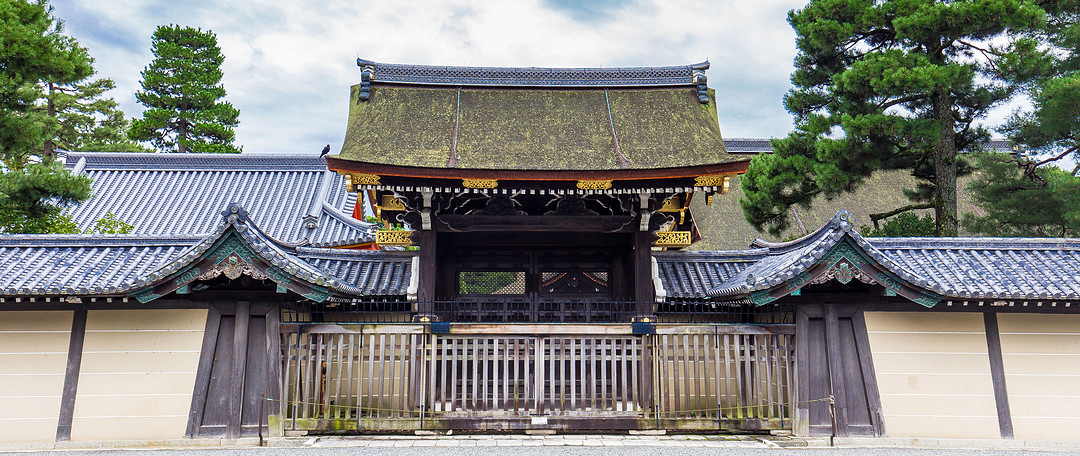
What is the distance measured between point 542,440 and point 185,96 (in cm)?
2259

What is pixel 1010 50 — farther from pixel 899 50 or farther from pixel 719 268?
pixel 719 268

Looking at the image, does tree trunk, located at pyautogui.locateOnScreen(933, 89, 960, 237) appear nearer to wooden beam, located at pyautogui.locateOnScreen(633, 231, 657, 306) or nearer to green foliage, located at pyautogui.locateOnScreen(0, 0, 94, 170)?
wooden beam, located at pyautogui.locateOnScreen(633, 231, 657, 306)

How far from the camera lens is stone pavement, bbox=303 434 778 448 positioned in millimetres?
7227

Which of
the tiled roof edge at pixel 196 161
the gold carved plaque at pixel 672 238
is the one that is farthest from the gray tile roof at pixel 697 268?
the tiled roof edge at pixel 196 161

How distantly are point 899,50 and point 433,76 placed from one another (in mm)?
8757

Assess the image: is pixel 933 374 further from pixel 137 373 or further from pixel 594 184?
pixel 137 373

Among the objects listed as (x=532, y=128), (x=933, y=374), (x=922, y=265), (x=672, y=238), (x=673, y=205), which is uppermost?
(x=532, y=128)

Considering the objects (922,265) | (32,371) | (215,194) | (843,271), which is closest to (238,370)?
(32,371)

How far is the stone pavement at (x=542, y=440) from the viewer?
7227 mm

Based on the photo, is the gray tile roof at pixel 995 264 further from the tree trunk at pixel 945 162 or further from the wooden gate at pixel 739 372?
the tree trunk at pixel 945 162

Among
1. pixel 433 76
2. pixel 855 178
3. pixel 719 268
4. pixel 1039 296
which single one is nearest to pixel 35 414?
pixel 433 76

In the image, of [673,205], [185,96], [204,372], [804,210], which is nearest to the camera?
[204,372]

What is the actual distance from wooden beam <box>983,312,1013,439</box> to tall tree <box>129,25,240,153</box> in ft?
77.2

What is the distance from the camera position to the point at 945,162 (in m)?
12.5
